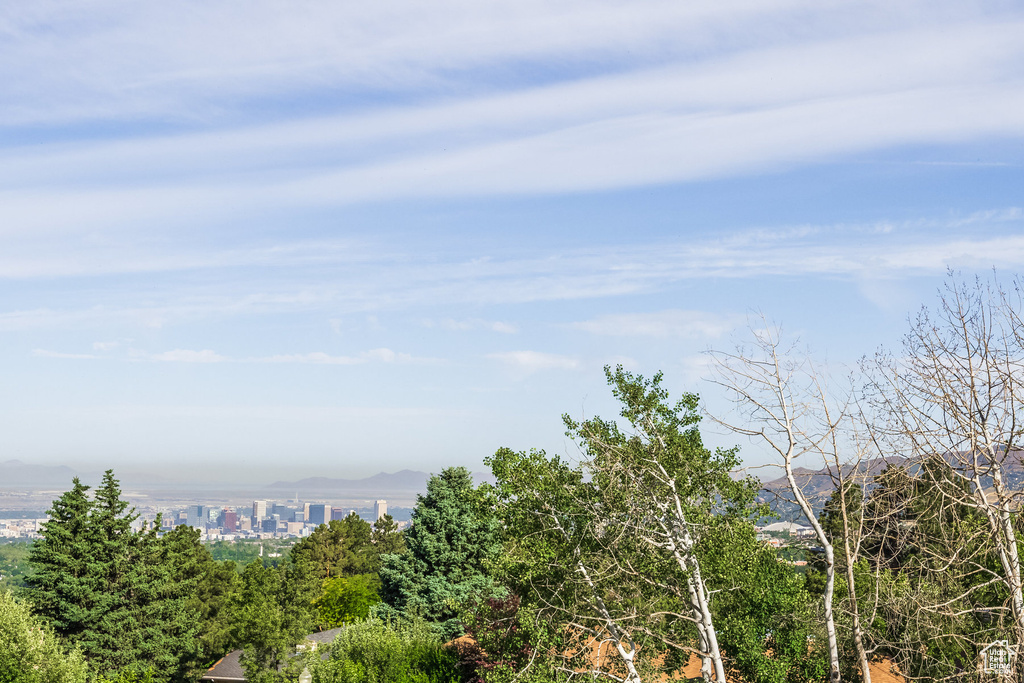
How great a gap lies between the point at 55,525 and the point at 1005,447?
133ft

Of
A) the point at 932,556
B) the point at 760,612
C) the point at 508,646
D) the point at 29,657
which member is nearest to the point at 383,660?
the point at 508,646

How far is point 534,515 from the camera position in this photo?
21.7m

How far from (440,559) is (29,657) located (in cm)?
1723

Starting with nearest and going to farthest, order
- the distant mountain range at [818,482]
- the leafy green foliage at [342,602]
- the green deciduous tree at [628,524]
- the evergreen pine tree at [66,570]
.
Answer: the distant mountain range at [818,482]
the green deciduous tree at [628,524]
the evergreen pine tree at [66,570]
the leafy green foliage at [342,602]

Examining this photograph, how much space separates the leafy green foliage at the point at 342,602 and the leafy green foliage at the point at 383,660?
34373 millimetres

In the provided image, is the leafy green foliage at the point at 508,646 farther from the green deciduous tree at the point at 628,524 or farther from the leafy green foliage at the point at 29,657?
Answer: the leafy green foliage at the point at 29,657

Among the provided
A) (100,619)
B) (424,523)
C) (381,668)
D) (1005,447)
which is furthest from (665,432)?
(100,619)

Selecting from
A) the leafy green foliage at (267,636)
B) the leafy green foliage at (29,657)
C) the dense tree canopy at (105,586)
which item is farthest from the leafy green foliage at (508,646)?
the dense tree canopy at (105,586)

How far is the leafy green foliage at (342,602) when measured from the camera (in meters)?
63.2

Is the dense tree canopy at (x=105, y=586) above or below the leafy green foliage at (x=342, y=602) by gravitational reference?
above

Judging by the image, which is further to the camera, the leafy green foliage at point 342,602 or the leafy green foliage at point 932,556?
the leafy green foliage at point 342,602

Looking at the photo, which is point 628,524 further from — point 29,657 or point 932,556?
point 29,657

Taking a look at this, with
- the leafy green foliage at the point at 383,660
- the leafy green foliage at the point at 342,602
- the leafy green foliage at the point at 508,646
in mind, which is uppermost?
the leafy green foliage at the point at 508,646

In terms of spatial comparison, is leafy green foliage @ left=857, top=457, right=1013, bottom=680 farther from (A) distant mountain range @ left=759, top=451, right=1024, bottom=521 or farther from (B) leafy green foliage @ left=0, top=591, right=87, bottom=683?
(B) leafy green foliage @ left=0, top=591, right=87, bottom=683
